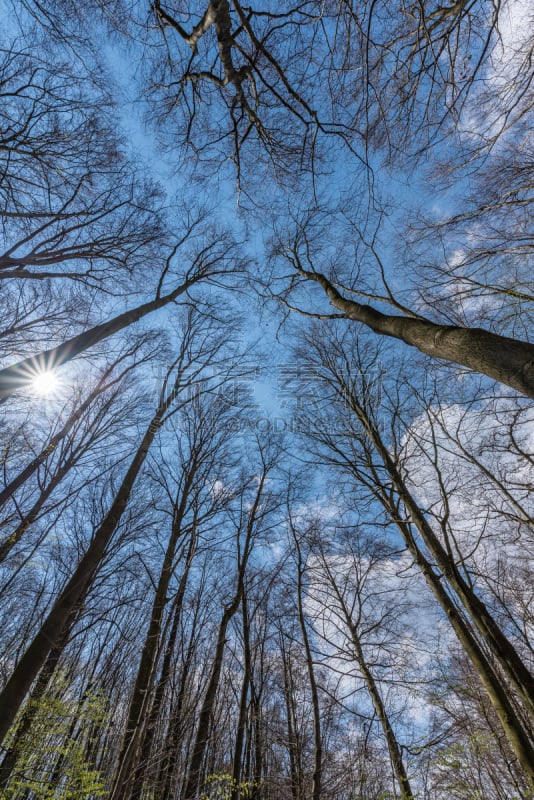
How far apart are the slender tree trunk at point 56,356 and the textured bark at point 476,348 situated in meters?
3.90

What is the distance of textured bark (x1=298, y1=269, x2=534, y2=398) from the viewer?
71.2 inches

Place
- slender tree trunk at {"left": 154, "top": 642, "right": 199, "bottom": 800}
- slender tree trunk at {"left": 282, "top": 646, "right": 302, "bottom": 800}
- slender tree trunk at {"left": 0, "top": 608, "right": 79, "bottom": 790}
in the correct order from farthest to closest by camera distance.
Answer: slender tree trunk at {"left": 0, "top": 608, "right": 79, "bottom": 790}, slender tree trunk at {"left": 282, "top": 646, "right": 302, "bottom": 800}, slender tree trunk at {"left": 154, "top": 642, "right": 199, "bottom": 800}

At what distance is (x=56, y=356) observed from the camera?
3930 millimetres

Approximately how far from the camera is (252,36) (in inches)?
106

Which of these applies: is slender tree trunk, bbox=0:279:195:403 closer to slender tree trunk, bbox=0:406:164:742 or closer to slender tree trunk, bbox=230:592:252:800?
slender tree trunk, bbox=0:406:164:742

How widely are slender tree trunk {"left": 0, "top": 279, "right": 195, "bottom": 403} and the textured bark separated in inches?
154

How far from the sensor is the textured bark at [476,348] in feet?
5.93

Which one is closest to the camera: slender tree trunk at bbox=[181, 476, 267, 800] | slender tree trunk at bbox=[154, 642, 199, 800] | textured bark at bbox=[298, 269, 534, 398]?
textured bark at bbox=[298, 269, 534, 398]

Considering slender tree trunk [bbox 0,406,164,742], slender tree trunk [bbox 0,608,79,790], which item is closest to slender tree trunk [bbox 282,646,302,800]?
slender tree trunk [bbox 0,406,164,742]

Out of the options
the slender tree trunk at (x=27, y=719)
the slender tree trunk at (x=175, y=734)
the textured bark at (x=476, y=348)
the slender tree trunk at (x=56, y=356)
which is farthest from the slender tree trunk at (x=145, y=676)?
the textured bark at (x=476, y=348)

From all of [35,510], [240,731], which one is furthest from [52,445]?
[240,731]

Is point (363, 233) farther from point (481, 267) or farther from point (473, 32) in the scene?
point (473, 32)

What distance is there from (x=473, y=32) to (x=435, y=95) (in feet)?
1.80

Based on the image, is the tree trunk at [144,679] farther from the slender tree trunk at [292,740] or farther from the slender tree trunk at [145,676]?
the slender tree trunk at [292,740]
